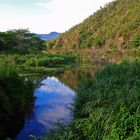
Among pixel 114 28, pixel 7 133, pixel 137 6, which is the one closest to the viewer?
pixel 7 133

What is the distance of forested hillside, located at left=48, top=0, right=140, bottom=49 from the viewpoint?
381ft

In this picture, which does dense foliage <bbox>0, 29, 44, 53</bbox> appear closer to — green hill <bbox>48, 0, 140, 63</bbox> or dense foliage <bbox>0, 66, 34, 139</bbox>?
green hill <bbox>48, 0, 140, 63</bbox>

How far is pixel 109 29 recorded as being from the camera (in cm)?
12850

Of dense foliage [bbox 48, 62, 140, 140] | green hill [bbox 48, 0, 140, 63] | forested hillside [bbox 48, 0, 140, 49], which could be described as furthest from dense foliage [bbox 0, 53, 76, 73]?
dense foliage [bbox 48, 62, 140, 140]

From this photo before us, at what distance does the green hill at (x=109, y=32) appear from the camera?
112250 mm

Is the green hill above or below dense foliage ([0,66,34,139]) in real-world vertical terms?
above

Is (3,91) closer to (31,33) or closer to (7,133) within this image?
(7,133)

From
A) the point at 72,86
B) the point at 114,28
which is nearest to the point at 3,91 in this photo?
the point at 72,86

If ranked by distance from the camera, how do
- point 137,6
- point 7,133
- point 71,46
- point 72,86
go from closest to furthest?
point 7,133 < point 72,86 < point 137,6 < point 71,46

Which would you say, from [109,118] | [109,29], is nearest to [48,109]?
[109,118]

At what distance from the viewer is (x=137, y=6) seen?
133 m

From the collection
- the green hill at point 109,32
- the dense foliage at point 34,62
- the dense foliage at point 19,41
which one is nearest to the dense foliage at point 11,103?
the dense foliage at point 34,62

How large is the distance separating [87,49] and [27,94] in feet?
322

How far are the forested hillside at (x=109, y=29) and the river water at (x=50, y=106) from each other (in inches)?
2140
